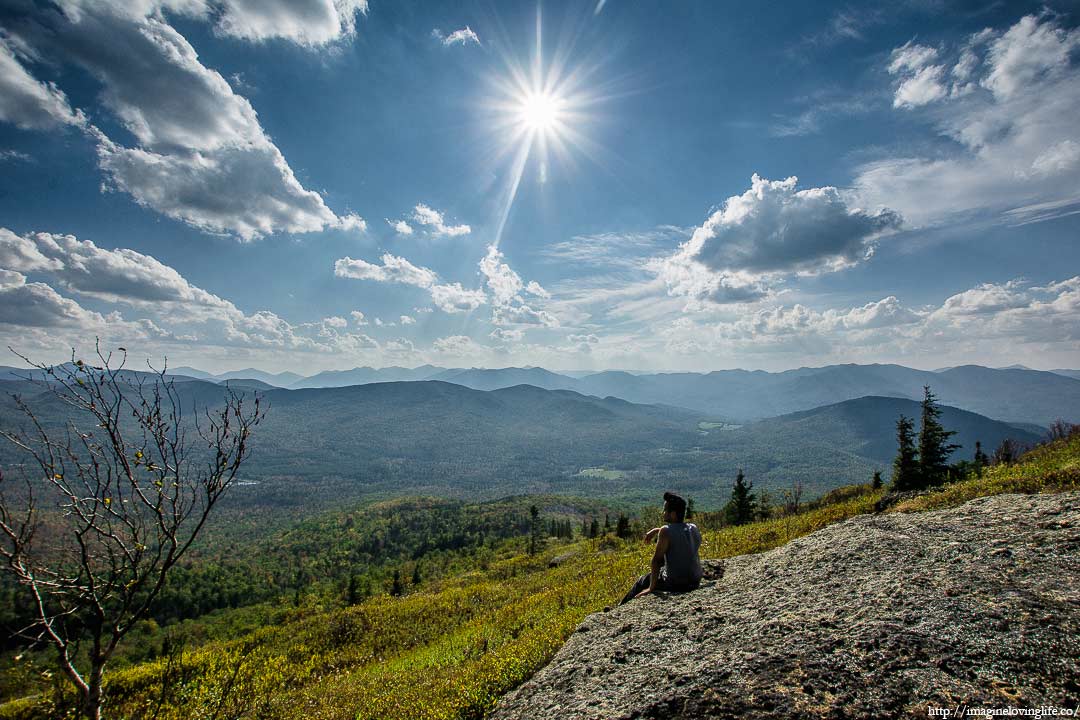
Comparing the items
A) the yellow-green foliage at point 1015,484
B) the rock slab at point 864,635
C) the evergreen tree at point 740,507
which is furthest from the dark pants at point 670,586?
the evergreen tree at point 740,507

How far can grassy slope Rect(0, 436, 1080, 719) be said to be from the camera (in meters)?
9.88

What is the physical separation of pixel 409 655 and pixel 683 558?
11.1 metres

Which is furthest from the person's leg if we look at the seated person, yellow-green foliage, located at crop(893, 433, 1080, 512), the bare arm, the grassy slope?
yellow-green foliage, located at crop(893, 433, 1080, 512)

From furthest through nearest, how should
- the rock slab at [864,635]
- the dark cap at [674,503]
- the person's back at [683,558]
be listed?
the person's back at [683,558] → the dark cap at [674,503] → the rock slab at [864,635]

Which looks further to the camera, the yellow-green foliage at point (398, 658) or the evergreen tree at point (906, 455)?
the evergreen tree at point (906, 455)

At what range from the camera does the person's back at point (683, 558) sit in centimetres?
1034

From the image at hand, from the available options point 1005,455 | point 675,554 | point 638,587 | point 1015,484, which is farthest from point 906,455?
point 675,554

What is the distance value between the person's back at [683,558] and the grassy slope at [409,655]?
296 cm

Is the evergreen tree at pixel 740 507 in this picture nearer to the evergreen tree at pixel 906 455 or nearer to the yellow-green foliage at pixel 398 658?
the evergreen tree at pixel 906 455

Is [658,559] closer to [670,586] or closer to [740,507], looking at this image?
[670,586]

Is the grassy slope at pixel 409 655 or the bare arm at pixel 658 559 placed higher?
the bare arm at pixel 658 559

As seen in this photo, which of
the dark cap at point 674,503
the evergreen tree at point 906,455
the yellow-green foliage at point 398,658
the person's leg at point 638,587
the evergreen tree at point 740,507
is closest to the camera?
the yellow-green foliage at point 398,658

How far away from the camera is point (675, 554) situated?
34.4ft

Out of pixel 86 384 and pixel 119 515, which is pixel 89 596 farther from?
pixel 86 384
